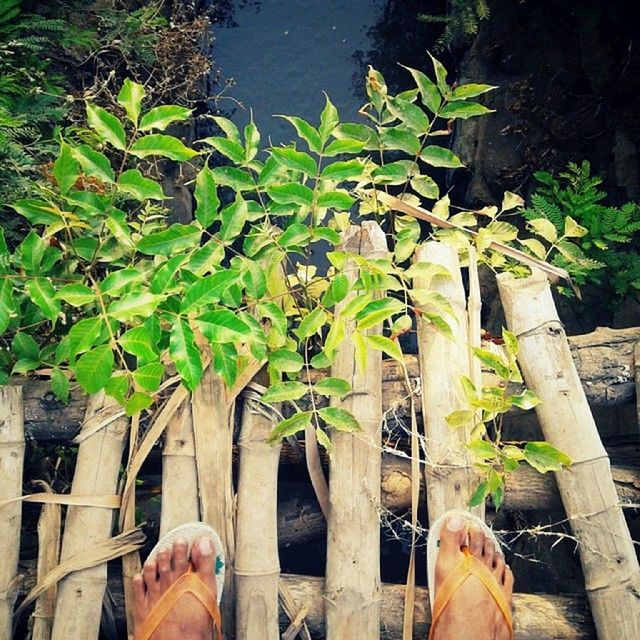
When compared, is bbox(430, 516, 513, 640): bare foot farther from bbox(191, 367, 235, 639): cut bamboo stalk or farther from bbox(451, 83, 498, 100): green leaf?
bbox(451, 83, 498, 100): green leaf

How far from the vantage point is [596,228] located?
11.9ft

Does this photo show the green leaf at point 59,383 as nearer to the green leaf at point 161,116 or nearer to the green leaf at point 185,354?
the green leaf at point 185,354

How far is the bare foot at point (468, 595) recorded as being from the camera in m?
2.48

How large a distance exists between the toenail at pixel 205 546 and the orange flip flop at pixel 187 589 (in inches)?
0.6

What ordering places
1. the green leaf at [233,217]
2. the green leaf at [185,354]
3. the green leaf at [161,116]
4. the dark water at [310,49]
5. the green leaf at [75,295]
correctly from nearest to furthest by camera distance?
the green leaf at [185,354], the green leaf at [75,295], the green leaf at [161,116], the green leaf at [233,217], the dark water at [310,49]

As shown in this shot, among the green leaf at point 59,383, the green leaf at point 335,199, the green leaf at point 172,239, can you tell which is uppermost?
the green leaf at point 335,199

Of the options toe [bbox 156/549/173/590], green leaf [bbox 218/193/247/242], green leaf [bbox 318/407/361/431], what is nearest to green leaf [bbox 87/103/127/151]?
green leaf [bbox 218/193/247/242]

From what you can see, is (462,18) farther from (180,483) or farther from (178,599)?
(178,599)

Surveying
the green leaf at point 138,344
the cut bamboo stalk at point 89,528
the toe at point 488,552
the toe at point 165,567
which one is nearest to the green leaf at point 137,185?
the green leaf at point 138,344

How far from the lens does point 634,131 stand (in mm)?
4004

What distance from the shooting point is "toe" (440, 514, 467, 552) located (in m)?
2.53

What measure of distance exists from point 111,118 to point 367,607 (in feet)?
6.31

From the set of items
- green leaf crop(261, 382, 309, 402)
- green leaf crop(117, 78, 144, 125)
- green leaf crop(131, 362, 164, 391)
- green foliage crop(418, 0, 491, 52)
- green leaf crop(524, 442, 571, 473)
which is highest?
green foliage crop(418, 0, 491, 52)

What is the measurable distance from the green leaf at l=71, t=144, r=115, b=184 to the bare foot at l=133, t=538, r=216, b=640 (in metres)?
1.38
